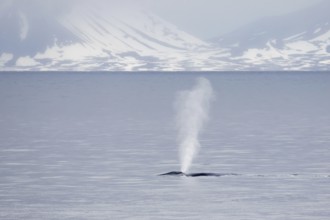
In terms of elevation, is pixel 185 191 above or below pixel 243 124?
below

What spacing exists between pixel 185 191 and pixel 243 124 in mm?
49059

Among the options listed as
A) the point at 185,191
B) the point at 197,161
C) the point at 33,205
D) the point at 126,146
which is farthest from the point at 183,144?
the point at 33,205

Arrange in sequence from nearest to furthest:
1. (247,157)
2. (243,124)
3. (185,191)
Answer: (185,191) → (247,157) → (243,124)

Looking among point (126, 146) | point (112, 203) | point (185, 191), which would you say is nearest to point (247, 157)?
point (126, 146)

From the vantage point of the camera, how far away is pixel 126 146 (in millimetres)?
75375

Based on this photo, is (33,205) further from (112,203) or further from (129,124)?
(129,124)

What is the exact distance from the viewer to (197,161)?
65.3 meters

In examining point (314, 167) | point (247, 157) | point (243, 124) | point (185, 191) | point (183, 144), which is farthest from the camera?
point (243, 124)

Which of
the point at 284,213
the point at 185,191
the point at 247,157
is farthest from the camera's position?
the point at 247,157

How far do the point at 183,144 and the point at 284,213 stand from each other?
2890 cm

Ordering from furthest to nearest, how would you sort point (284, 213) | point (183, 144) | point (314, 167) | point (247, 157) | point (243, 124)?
point (243, 124)
point (183, 144)
point (247, 157)
point (314, 167)
point (284, 213)

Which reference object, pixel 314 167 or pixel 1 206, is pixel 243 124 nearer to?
pixel 314 167

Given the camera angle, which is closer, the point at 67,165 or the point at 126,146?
the point at 67,165

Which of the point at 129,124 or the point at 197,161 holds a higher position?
the point at 129,124
